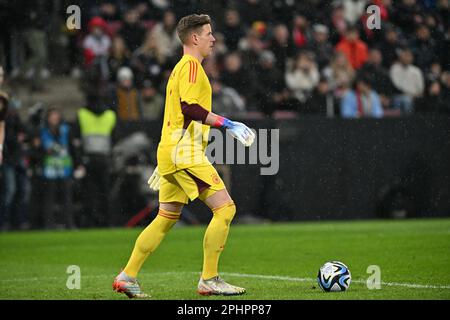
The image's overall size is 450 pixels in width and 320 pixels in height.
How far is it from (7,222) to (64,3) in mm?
4405

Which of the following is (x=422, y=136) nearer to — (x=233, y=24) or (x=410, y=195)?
(x=410, y=195)

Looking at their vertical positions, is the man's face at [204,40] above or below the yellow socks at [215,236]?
above

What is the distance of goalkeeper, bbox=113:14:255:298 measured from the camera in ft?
29.1

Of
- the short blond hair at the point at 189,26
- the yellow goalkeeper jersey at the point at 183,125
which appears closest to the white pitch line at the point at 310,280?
the yellow goalkeeper jersey at the point at 183,125

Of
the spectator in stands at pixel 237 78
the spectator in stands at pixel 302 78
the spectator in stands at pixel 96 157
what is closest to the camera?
the spectator in stands at pixel 96 157

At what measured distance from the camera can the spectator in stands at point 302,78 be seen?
19844mm

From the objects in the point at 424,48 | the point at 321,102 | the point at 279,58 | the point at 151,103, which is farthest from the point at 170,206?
the point at 424,48

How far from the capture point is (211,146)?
57.4 feet

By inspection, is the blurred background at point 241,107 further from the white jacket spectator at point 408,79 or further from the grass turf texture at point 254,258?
the grass turf texture at point 254,258

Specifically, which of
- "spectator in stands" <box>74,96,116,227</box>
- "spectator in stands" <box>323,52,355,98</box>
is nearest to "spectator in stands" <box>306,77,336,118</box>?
Result: "spectator in stands" <box>323,52,355,98</box>

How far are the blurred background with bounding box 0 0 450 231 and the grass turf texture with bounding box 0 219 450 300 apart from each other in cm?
75

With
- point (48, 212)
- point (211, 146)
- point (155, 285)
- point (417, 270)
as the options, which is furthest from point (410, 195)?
point (155, 285)

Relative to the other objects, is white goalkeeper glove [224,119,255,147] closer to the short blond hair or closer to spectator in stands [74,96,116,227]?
the short blond hair

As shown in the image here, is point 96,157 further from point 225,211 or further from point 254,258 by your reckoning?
point 225,211
